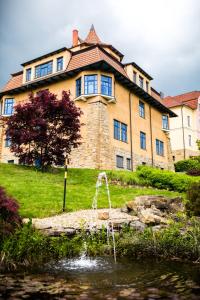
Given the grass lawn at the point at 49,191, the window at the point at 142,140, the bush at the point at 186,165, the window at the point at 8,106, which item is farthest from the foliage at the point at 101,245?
the bush at the point at 186,165

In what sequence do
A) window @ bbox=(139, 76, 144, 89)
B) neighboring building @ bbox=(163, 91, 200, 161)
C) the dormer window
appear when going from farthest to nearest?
neighboring building @ bbox=(163, 91, 200, 161) → window @ bbox=(139, 76, 144, 89) → the dormer window

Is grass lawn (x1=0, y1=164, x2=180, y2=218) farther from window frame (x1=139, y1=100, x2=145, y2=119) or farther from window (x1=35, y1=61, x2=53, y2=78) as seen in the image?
window frame (x1=139, y1=100, x2=145, y2=119)

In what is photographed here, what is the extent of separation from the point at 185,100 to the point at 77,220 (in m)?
46.5

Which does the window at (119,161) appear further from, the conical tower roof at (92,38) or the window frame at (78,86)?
the conical tower roof at (92,38)

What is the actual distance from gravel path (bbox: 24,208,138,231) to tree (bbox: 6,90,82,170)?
9.73 meters

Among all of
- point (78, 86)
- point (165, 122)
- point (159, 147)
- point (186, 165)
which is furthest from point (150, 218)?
point (186, 165)

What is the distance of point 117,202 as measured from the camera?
1473 cm

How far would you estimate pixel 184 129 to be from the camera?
48.3 metres

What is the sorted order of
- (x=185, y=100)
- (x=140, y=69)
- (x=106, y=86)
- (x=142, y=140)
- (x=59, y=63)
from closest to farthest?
(x=106, y=86), (x=59, y=63), (x=142, y=140), (x=140, y=69), (x=185, y=100)

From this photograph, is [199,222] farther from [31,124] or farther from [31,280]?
[31,124]

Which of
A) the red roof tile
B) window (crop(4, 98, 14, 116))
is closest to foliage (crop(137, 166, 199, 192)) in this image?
the red roof tile

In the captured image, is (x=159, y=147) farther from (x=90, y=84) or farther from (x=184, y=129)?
(x=184, y=129)

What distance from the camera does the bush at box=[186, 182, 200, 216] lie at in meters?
10.3

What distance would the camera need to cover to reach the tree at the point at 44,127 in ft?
68.2
